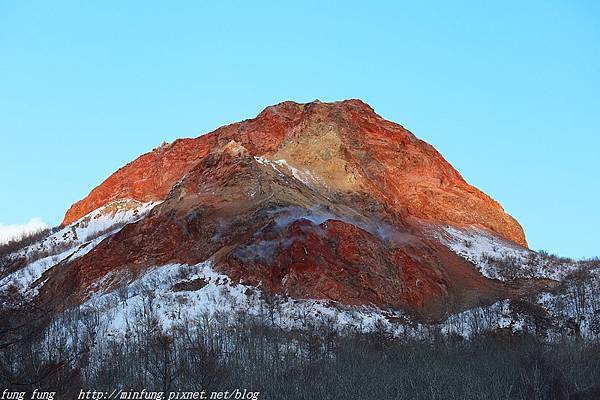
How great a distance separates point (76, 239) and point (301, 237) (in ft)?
99.7

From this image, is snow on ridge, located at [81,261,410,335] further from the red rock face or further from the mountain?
the red rock face

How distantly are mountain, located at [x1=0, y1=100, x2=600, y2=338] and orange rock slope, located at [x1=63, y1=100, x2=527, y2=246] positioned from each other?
0.19 metres

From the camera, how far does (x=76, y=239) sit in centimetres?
7044

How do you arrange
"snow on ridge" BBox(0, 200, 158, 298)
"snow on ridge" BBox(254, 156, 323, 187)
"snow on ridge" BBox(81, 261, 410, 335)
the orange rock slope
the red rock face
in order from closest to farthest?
"snow on ridge" BBox(81, 261, 410, 335), the red rock face, "snow on ridge" BBox(0, 200, 158, 298), "snow on ridge" BBox(254, 156, 323, 187), the orange rock slope

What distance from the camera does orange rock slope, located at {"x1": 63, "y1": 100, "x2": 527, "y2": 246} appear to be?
6681 cm

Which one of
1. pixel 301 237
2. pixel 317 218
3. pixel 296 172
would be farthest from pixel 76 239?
pixel 301 237

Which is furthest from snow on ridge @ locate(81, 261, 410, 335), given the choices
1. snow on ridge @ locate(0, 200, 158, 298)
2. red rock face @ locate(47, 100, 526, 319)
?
snow on ridge @ locate(0, 200, 158, 298)

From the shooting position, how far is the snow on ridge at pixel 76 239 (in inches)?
2336

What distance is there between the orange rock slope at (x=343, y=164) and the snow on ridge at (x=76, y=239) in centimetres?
343

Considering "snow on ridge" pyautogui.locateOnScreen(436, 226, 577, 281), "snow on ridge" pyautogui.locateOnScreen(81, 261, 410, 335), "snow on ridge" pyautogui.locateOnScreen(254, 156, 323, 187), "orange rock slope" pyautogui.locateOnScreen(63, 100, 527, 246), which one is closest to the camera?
"snow on ridge" pyautogui.locateOnScreen(81, 261, 410, 335)

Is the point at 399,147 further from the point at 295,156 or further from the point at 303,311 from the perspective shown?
the point at 303,311

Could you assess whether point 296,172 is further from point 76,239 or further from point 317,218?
point 76,239

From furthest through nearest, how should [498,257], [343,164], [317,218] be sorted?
[343,164] < [498,257] < [317,218]

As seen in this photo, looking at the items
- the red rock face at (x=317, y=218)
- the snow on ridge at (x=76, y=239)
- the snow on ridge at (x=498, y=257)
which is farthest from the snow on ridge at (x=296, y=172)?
the snow on ridge at (x=76, y=239)
